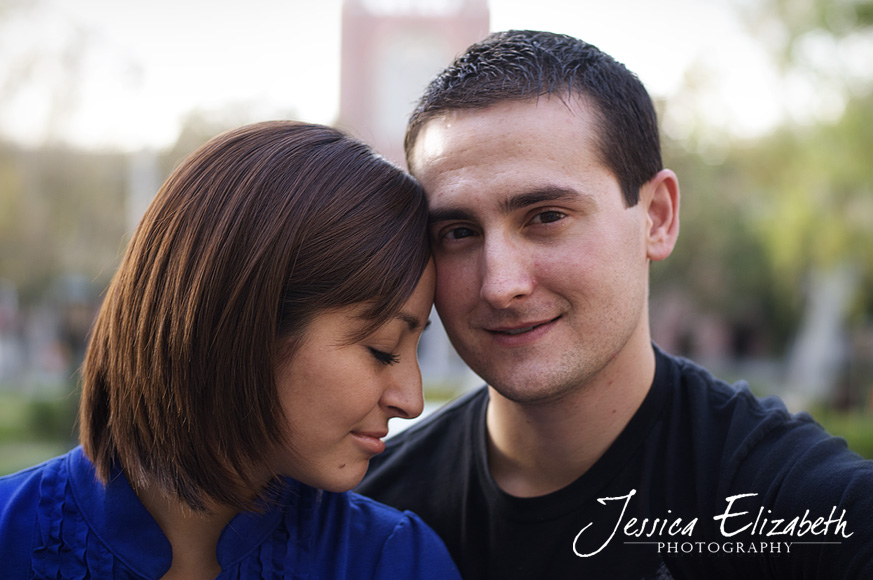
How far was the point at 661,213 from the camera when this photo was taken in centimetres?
287

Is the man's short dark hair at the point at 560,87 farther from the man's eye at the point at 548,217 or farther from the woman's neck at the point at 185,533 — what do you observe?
the woman's neck at the point at 185,533

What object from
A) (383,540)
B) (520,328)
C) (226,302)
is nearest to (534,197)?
(520,328)

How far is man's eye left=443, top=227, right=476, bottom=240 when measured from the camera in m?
2.55

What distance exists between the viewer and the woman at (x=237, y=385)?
80.8 inches

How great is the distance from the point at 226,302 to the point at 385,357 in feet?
1.48

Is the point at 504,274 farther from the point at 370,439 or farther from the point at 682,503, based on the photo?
the point at 682,503

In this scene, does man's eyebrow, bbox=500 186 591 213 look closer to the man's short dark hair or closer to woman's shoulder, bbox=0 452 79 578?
the man's short dark hair

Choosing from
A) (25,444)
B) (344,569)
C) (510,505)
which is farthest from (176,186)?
(25,444)

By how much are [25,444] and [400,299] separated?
12.2 m

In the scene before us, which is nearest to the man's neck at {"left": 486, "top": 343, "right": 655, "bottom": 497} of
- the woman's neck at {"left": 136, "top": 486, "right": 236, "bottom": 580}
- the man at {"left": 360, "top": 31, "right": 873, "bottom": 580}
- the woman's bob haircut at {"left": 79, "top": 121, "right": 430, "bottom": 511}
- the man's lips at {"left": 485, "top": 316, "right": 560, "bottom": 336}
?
the man at {"left": 360, "top": 31, "right": 873, "bottom": 580}

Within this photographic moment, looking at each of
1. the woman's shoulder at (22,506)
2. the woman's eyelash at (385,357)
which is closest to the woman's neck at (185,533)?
the woman's shoulder at (22,506)

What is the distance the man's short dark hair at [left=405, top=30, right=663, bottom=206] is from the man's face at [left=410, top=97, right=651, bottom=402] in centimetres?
5

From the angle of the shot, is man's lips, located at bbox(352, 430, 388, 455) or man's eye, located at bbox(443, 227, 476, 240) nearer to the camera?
man's lips, located at bbox(352, 430, 388, 455)

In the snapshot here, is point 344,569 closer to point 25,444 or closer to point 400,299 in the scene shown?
point 400,299
